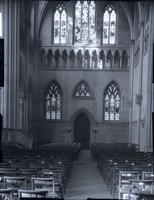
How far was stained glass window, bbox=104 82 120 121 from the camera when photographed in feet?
146

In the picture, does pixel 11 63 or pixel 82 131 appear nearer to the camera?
pixel 11 63

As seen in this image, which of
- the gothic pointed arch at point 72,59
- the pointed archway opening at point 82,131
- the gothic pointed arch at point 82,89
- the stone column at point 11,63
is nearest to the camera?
the stone column at point 11,63

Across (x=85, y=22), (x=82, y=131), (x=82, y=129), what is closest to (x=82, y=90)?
(x=82, y=129)

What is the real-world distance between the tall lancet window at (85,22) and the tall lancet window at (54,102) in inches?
252

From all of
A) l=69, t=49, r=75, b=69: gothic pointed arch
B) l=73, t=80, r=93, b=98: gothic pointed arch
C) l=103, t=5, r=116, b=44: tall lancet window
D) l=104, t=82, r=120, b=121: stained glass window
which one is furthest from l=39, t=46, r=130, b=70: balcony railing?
l=104, t=82, r=120, b=121: stained glass window

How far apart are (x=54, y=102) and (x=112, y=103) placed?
705 cm

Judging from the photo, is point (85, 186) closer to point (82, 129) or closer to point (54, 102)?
point (54, 102)

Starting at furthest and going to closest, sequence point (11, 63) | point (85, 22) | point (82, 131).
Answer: point (82, 131)
point (85, 22)
point (11, 63)

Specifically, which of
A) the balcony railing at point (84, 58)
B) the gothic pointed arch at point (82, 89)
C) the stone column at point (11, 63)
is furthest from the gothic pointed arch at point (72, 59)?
the stone column at point (11, 63)

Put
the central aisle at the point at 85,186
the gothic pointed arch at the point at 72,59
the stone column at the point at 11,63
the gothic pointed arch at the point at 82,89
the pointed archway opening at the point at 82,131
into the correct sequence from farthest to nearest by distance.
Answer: the pointed archway opening at the point at 82,131 → the gothic pointed arch at the point at 82,89 → the gothic pointed arch at the point at 72,59 → the stone column at the point at 11,63 → the central aisle at the point at 85,186

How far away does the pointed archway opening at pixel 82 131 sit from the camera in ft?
150

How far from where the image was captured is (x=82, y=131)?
150 feet

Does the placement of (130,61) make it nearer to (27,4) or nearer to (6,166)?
(27,4)

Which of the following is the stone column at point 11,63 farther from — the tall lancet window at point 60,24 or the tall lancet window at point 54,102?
the tall lancet window at point 60,24
